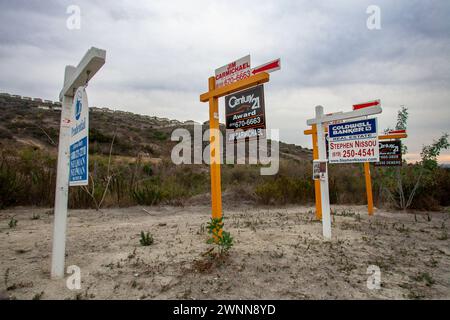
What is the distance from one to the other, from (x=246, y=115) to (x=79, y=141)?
7.40 feet

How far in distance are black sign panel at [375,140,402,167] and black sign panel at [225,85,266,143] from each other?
17.3ft

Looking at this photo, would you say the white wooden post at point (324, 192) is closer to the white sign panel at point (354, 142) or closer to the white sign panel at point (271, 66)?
the white sign panel at point (354, 142)

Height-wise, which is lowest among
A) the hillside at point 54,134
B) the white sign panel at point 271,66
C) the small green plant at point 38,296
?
the small green plant at point 38,296

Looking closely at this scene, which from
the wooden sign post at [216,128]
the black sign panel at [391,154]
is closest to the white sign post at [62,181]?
the wooden sign post at [216,128]

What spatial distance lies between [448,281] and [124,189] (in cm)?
868

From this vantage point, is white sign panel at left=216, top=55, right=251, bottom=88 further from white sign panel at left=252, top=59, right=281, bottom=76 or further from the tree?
the tree

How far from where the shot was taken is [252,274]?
3.05 metres

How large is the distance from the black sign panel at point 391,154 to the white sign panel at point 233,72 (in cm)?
541

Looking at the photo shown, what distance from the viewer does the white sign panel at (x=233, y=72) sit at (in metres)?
4.11

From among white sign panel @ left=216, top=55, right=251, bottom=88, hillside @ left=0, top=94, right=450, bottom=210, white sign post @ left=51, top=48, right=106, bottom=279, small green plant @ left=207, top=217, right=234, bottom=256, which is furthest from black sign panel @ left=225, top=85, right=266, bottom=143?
hillside @ left=0, top=94, right=450, bottom=210

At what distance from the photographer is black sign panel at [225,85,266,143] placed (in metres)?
3.88

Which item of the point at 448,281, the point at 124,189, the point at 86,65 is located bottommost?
the point at 448,281
